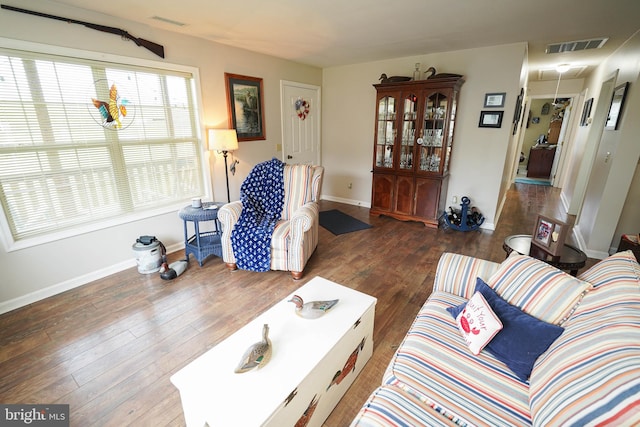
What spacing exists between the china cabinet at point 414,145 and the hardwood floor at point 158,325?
83 cm

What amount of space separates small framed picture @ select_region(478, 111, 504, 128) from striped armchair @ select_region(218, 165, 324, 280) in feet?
7.89

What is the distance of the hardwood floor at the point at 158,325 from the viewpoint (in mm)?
1601

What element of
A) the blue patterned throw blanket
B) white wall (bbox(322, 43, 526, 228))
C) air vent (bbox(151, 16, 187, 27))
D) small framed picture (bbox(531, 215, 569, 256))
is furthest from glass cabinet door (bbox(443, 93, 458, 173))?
air vent (bbox(151, 16, 187, 27))

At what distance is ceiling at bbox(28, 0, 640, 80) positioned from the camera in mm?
2305

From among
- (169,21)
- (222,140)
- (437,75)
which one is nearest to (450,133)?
(437,75)

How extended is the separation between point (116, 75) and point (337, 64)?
10.6 ft

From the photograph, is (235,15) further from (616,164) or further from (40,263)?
(616,164)

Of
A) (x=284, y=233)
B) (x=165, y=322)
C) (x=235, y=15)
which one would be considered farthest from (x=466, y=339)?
(x=235, y=15)

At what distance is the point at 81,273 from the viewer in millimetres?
2686

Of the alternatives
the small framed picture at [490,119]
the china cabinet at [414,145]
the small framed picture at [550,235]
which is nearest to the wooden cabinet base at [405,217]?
the china cabinet at [414,145]

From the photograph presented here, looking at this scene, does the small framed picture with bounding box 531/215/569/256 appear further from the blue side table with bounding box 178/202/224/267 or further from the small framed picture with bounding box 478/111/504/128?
the blue side table with bounding box 178/202/224/267

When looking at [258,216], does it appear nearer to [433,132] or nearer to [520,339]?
[520,339]

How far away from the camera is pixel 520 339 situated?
4.03 ft

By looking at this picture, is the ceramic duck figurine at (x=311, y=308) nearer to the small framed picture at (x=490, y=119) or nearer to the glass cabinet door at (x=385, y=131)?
the glass cabinet door at (x=385, y=131)
